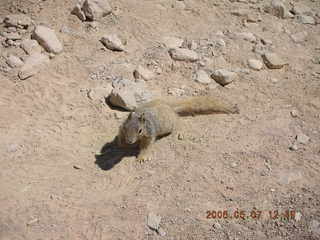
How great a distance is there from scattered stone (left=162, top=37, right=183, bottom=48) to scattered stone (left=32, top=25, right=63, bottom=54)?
167 centimetres

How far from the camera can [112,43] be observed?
6.65 m

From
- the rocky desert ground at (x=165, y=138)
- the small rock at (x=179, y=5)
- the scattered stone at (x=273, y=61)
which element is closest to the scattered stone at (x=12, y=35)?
the rocky desert ground at (x=165, y=138)

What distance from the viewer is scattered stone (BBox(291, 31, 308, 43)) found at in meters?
7.16

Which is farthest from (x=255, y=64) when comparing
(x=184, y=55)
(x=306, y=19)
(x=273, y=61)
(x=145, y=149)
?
(x=145, y=149)

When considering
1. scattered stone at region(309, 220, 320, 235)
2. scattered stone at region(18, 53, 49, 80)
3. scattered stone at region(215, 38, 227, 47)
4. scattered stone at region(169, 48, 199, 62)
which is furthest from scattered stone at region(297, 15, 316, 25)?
scattered stone at region(18, 53, 49, 80)

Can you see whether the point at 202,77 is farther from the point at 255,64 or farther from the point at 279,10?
the point at 279,10

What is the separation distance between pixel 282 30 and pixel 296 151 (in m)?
2.89

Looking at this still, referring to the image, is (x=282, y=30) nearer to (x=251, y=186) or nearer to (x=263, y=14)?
(x=263, y=14)

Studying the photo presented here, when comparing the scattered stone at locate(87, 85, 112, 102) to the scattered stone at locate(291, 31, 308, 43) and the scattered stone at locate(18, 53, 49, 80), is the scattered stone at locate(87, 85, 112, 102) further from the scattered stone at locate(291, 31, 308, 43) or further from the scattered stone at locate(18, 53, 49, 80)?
the scattered stone at locate(291, 31, 308, 43)

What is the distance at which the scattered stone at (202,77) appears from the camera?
6348 millimetres

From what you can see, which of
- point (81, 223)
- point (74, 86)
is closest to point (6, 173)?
point (81, 223)

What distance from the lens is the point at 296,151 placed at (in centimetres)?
523

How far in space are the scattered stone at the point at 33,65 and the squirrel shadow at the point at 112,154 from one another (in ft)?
5.83

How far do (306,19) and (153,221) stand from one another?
16.3 feet
